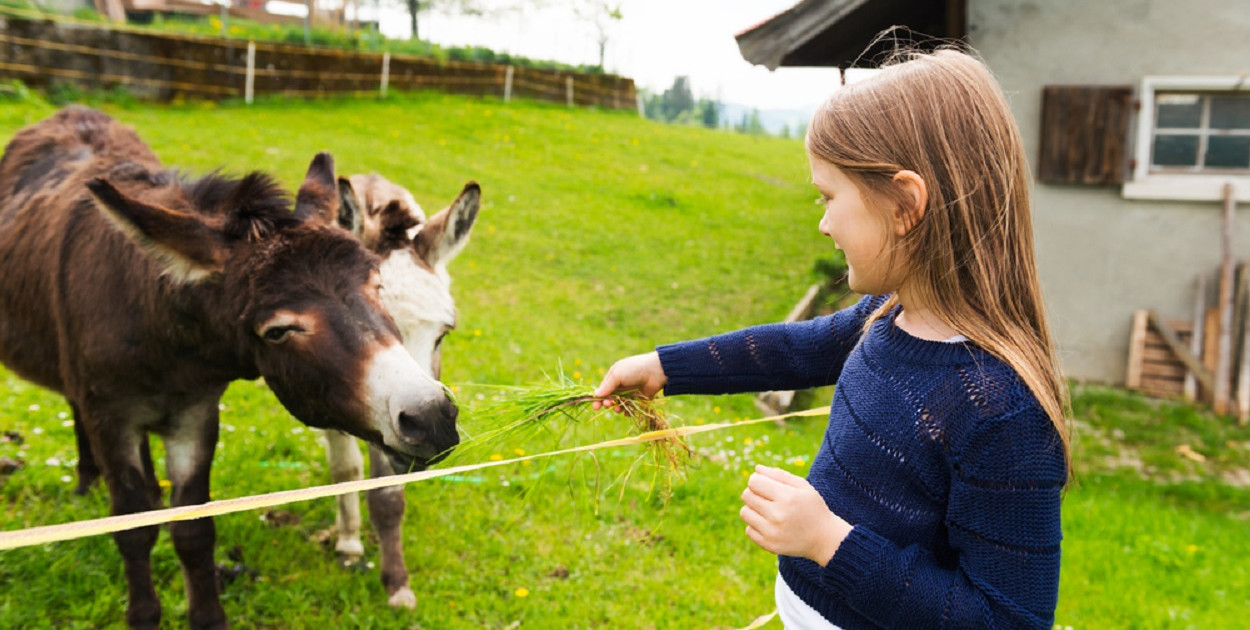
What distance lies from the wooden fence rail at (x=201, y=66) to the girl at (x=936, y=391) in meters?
16.8

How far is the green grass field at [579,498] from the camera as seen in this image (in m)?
3.77

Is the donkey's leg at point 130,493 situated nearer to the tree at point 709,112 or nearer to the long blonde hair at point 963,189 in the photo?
the long blonde hair at point 963,189

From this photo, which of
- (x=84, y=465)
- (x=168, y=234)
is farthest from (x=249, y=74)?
(x=168, y=234)

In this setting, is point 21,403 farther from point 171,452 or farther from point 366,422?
point 366,422

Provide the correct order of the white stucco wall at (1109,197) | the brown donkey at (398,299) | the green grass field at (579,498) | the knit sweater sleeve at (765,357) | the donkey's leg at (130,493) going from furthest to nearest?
1. the white stucco wall at (1109,197)
2. the green grass field at (579,498)
3. the brown donkey at (398,299)
4. the donkey's leg at (130,493)
5. the knit sweater sleeve at (765,357)

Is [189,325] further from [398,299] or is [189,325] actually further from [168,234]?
[398,299]

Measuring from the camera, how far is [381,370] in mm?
2477

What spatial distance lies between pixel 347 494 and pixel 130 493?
3.43 ft

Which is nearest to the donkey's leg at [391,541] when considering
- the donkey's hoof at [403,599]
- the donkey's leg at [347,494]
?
the donkey's hoof at [403,599]

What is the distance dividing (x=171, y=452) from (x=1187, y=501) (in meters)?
6.74

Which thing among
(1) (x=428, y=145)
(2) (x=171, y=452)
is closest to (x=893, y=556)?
(2) (x=171, y=452)

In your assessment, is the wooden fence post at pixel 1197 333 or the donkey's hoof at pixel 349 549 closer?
the donkey's hoof at pixel 349 549

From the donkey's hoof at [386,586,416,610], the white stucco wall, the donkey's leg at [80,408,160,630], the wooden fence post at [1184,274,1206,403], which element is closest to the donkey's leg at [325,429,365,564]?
the donkey's hoof at [386,586,416,610]

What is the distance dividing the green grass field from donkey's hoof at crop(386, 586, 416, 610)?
4 centimetres
